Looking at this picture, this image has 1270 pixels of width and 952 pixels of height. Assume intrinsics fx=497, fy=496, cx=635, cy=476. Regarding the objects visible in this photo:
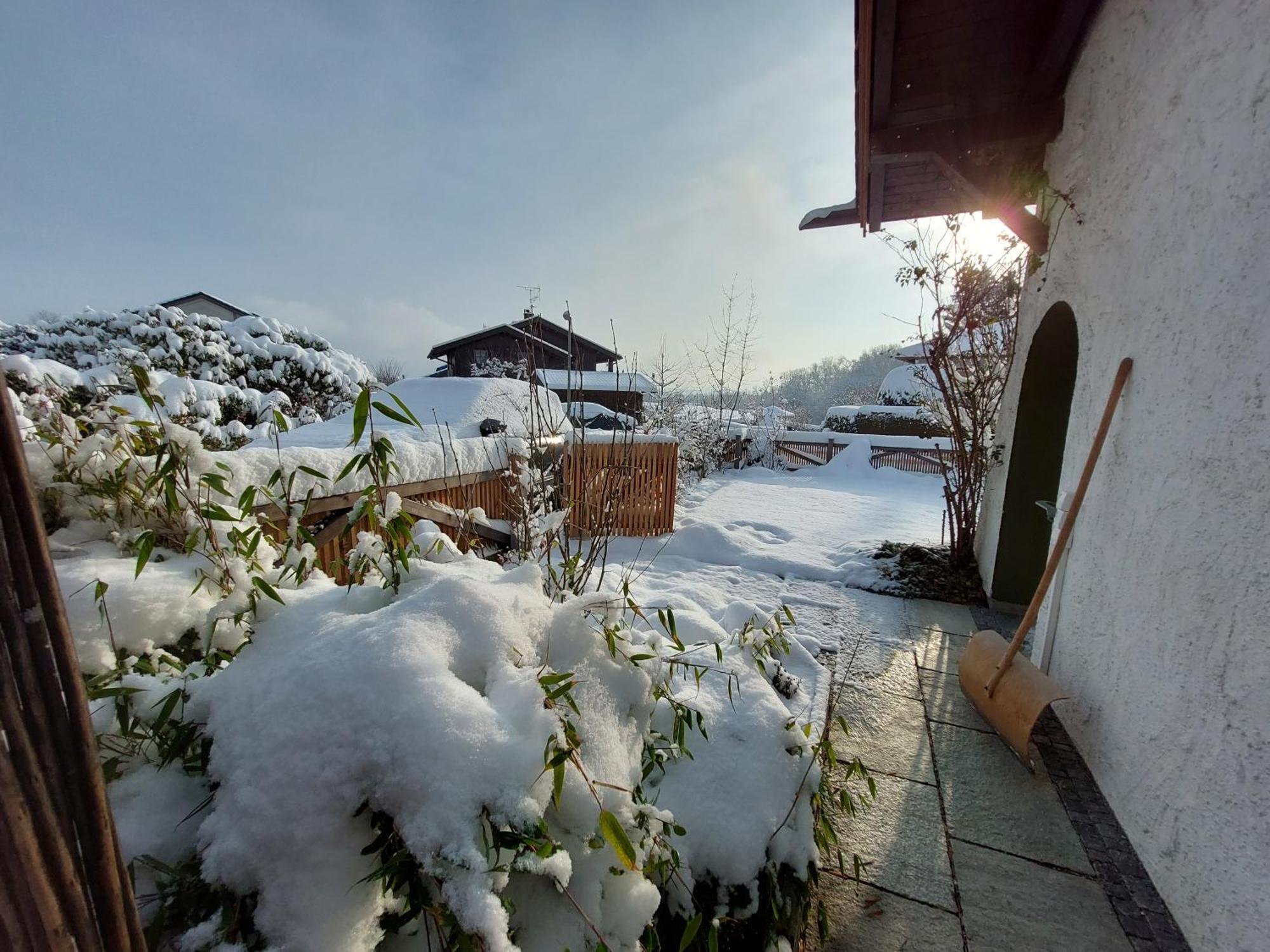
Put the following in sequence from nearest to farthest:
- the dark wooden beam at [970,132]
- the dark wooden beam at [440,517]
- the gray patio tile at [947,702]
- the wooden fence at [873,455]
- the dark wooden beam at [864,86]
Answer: the dark wooden beam at [864,86] → the gray patio tile at [947,702] → the dark wooden beam at [440,517] → the dark wooden beam at [970,132] → the wooden fence at [873,455]

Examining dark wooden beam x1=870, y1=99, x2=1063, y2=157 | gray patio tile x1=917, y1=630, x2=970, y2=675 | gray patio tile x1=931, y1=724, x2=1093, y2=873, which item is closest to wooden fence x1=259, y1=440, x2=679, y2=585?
gray patio tile x1=931, y1=724, x2=1093, y2=873

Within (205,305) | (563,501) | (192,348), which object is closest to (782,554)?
(563,501)

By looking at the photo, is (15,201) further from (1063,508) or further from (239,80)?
(1063,508)

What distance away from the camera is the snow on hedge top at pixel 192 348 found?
778 cm

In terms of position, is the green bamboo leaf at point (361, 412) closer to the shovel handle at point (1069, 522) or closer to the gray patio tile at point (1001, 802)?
the gray patio tile at point (1001, 802)

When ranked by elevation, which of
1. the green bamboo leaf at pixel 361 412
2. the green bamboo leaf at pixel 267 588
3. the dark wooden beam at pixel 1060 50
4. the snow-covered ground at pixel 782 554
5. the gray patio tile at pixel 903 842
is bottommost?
the gray patio tile at pixel 903 842

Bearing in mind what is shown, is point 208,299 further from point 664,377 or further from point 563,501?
point 563,501

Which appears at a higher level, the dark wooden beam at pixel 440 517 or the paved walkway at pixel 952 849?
the dark wooden beam at pixel 440 517

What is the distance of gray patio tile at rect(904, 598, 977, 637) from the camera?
11.5ft

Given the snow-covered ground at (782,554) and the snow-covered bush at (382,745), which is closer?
the snow-covered bush at (382,745)

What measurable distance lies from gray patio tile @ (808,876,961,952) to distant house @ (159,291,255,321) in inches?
916

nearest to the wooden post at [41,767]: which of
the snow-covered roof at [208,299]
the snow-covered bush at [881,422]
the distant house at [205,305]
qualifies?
the snow-covered bush at [881,422]

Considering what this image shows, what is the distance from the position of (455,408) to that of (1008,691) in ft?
16.1

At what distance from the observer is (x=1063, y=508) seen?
252 centimetres
